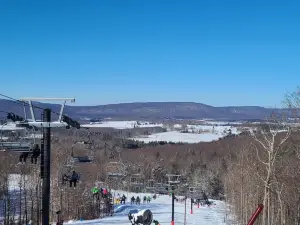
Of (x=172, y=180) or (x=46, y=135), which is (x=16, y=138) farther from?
(x=172, y=180)

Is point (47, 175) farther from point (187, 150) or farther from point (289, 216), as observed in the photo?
point (187, 150)

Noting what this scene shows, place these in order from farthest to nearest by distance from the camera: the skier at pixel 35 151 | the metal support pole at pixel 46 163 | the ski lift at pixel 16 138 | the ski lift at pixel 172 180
Result: the ski lift at pixel 172 180, the metal support pole at pixel 46 163, the skier at pixel 35 151, the ski lift at pixel 16 138

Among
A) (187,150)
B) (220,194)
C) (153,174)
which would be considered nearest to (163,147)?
(187,150)

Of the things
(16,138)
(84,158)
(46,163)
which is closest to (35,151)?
(46,163)

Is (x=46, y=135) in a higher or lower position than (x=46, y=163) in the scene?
higher

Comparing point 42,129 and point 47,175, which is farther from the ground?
point 42,129

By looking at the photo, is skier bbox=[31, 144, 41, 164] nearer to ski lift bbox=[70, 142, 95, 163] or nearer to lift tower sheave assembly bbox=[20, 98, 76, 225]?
lift tower sheave assembly bbox=[20, 98, 76, 225]

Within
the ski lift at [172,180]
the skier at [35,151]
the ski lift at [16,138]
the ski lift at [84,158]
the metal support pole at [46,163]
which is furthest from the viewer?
the ski lift at [172,180]

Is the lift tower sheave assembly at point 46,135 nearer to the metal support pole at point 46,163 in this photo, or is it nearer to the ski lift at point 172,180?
the metal support pole at point 46,163

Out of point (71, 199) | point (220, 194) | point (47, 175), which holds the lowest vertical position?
point (220, 194)

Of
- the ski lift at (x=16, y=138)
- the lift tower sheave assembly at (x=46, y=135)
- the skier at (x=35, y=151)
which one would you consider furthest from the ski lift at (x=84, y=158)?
the skier at (x=35, y=151)

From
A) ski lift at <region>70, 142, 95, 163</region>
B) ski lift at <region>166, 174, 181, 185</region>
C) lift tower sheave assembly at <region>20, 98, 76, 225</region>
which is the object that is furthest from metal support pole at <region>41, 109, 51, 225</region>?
ski lift at <region>166, 174, 181, 185</region>
